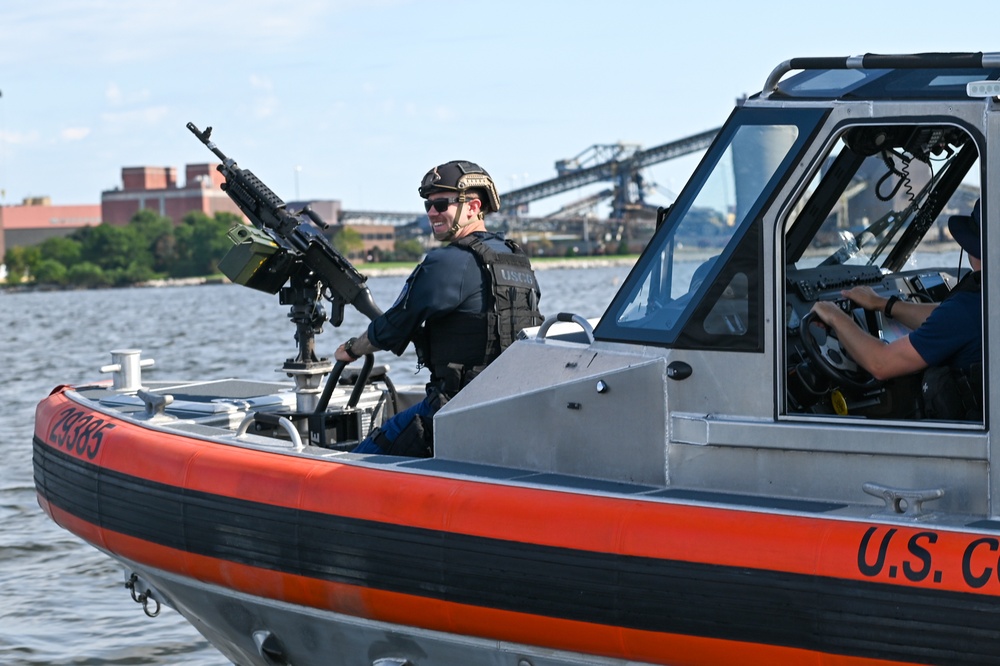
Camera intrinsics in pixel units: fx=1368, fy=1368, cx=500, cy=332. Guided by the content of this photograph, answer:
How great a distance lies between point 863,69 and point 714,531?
1419 mm

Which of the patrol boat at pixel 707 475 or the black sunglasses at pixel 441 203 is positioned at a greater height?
the black sunglasses at pixel 441 203

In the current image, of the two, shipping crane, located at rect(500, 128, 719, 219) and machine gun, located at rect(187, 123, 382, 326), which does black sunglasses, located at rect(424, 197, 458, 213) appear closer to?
machine gun, located at rect(187, 123, 382, 326)

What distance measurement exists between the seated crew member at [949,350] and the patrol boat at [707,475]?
8 centimetres

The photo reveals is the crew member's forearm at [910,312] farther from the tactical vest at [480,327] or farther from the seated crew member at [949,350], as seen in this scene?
the tactical vest at [480,327]

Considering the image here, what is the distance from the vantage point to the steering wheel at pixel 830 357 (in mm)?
4262

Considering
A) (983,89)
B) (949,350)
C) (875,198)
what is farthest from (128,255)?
(983,89)

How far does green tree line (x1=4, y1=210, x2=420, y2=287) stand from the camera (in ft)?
333

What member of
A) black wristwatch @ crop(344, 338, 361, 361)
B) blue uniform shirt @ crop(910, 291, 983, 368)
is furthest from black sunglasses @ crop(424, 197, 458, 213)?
blue uniform shirt @ crop(910, 291, 983, 368)

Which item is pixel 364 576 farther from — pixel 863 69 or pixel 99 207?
pixel 99 207

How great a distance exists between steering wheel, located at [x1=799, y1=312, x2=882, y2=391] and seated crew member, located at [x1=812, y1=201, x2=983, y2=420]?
140 mm

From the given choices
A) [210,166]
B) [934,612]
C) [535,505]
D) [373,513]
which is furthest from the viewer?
[210,166]

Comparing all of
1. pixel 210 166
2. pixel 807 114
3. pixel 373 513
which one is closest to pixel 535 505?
pixel 373 513

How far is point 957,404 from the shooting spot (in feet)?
13.1

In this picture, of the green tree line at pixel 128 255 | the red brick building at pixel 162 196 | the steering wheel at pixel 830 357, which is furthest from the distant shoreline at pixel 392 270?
the steering wheel at pixel 830 357
